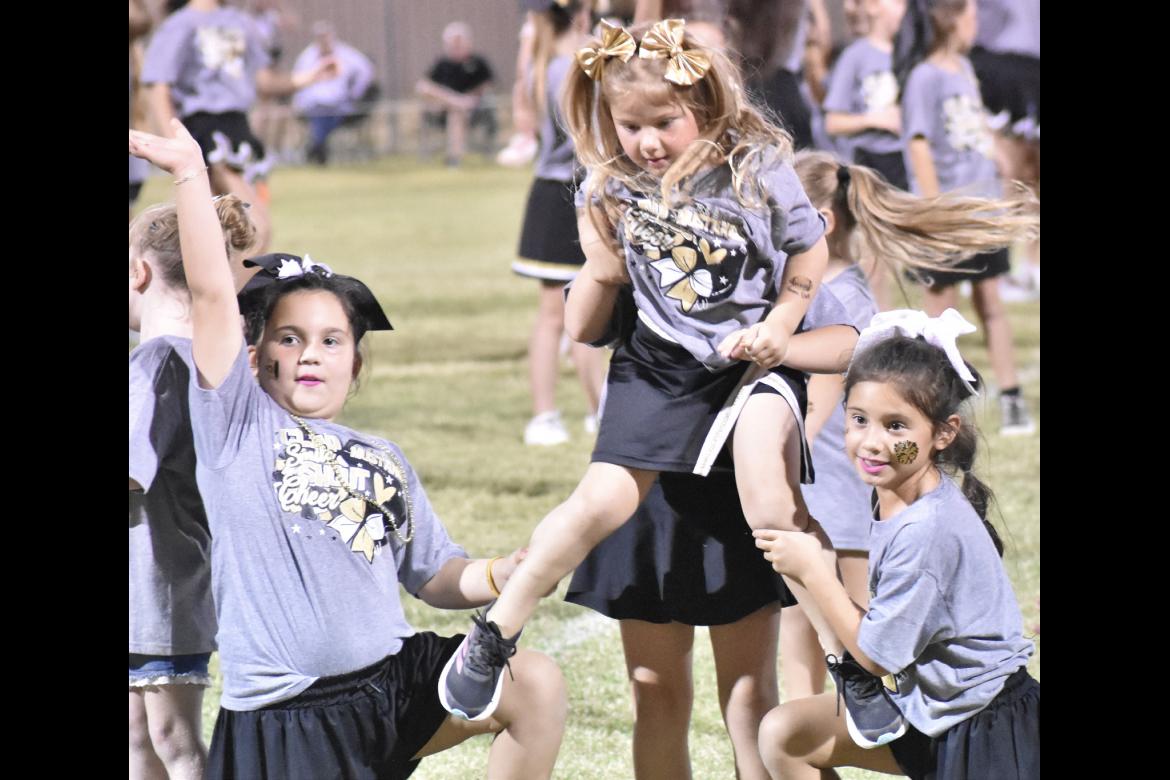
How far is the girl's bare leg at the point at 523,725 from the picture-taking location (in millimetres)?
2504

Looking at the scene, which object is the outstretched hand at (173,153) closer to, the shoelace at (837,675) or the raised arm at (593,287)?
the raised arm at (593,287)

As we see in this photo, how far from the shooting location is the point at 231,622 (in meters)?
2.50

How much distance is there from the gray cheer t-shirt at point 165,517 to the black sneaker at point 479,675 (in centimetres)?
52

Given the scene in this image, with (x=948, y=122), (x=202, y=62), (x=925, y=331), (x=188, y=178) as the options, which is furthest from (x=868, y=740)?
(x=202, y=62)

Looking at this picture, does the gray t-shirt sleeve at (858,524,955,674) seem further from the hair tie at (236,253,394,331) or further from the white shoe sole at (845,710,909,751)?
the hair tie at (236,253,394,331)

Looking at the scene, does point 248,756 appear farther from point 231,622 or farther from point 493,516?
point 493,516

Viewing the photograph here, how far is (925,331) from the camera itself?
98.0 inches

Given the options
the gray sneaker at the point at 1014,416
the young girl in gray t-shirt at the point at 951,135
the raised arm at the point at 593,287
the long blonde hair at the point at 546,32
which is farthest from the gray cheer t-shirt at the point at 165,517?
the gray sneaker at the point at 1014,416

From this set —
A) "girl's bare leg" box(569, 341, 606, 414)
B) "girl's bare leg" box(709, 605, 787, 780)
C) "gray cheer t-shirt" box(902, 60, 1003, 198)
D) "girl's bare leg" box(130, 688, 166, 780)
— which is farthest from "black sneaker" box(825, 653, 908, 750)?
"gray cheer t-shirt" box(902, 60, 1003, 198)

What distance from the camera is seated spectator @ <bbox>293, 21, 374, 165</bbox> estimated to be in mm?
20625

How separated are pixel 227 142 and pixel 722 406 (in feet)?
16.7

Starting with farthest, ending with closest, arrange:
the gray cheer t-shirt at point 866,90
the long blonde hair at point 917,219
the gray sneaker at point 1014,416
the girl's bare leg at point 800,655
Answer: the gray cheer t-shirt at point 866,90, the gray sneaker at point 1014,416, the girl's bare leg at point 800,655, the long blonde hair at point 917,219

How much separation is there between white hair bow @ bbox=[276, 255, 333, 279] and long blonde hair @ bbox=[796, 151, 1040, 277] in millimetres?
944

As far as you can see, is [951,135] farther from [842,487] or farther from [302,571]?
[302,571]
